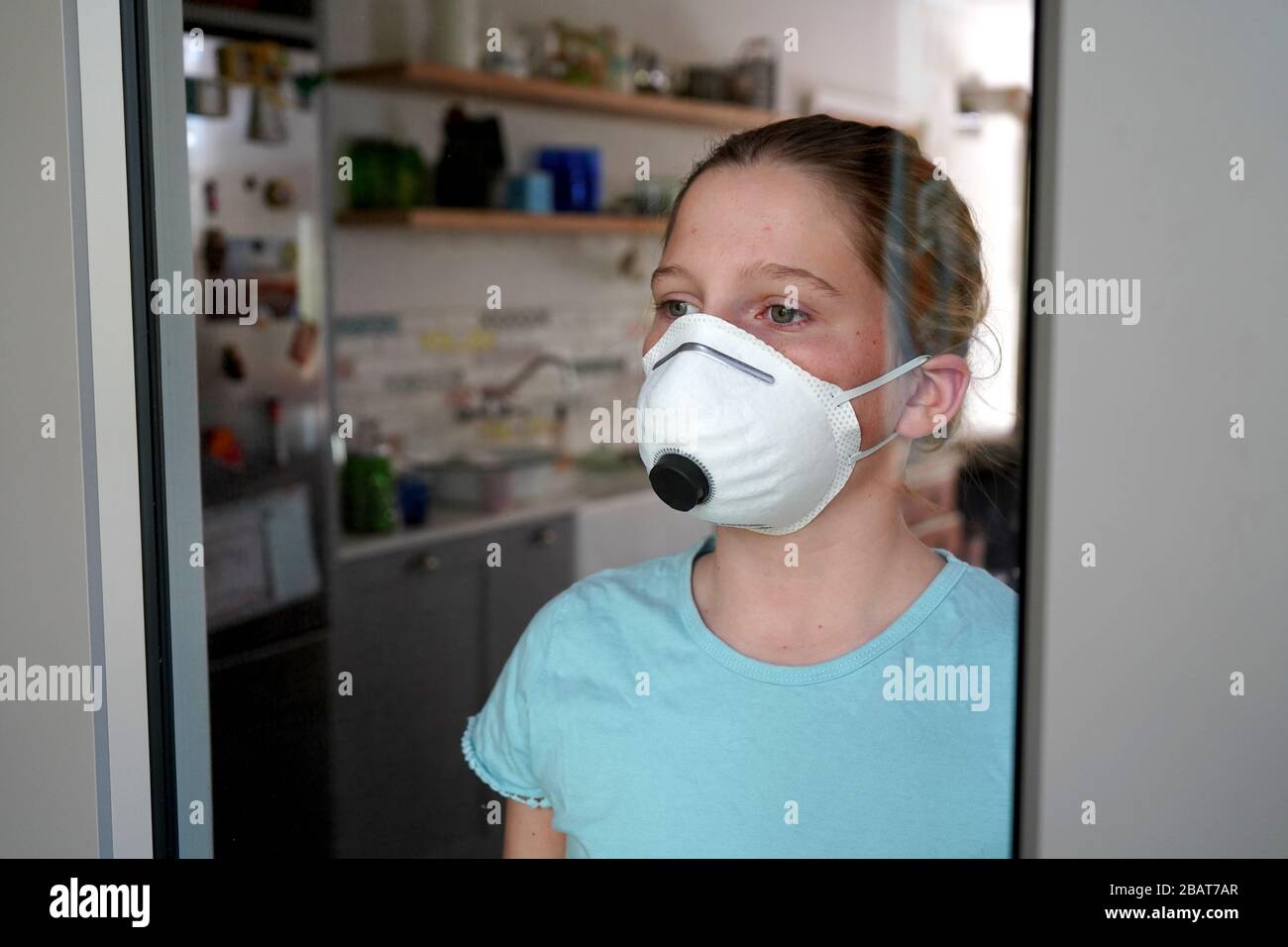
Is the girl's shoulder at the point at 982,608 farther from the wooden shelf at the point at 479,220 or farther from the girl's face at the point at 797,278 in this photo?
the wooden shelf at the point at 479,220

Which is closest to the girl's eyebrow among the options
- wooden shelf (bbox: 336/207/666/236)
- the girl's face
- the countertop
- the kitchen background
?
the girl's face

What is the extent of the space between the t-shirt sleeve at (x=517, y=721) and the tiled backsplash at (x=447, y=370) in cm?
183

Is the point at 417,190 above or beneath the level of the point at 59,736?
above

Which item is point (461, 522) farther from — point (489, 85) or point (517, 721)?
point (517, 721)

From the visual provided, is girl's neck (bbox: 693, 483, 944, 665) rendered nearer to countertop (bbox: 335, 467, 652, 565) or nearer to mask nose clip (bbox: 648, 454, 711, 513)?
mask nose clip (bbox: 648, 454, 711, 513)

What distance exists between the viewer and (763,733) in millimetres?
1015

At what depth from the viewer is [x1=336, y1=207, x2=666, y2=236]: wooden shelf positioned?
289 centimetres

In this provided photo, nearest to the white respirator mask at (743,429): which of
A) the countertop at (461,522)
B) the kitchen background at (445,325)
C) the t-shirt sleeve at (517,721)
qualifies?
the kitchen background at (445,325)

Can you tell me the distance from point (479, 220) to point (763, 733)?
2.18m

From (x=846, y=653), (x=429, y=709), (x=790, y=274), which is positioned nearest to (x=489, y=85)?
(x=429, y=709)
